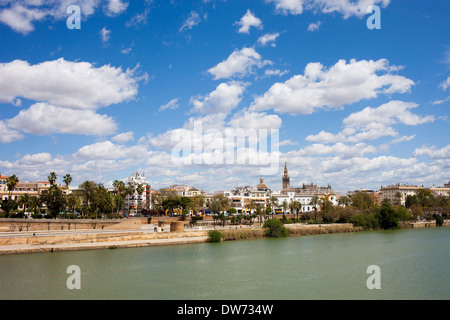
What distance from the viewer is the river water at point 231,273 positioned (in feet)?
69.4

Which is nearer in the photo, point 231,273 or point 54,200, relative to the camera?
point 231,273

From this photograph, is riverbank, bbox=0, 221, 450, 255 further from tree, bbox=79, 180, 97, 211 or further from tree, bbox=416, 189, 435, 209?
tree, bbox=416, 189, 435, 209

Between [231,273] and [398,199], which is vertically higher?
[398,199]

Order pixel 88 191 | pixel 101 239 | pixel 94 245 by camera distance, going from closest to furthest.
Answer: pixel 94 245, pixel 101 239, pixel 88 191

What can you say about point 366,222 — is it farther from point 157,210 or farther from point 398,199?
point 398,199

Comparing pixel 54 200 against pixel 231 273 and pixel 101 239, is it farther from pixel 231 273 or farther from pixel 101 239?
pixel 231 273

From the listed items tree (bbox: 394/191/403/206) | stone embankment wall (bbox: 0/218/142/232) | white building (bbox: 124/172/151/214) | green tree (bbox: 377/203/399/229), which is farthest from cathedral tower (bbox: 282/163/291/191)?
stone embankment wall (bbox: 0/218/142/232)

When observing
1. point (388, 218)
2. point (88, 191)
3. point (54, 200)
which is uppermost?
point (88, 191)

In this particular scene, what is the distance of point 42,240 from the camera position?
3550 centimetres

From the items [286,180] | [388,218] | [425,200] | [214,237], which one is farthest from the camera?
[286,180]

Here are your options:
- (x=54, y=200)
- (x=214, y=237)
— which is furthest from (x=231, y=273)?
(x=54, y=200)

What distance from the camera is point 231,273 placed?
1042 inches
